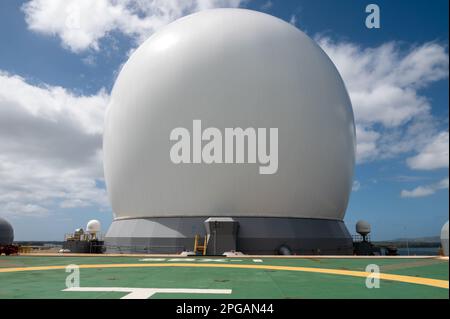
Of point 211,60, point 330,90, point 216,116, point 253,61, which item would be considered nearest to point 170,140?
point 216,116

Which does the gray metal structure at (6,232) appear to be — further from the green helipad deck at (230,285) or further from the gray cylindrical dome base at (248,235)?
the green helipad deck at (230,285)

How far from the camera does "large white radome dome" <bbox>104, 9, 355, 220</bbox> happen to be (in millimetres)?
26766

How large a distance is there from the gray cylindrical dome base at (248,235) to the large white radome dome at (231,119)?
64cm

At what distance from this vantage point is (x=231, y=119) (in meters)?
26.7

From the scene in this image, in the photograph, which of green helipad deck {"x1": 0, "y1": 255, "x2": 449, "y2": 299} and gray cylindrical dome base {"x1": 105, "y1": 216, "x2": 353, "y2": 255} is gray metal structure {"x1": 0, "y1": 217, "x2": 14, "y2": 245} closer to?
gray cylindrical dome base {"x1": 105, "y1": 216, "x2": 353, "y2": 255}

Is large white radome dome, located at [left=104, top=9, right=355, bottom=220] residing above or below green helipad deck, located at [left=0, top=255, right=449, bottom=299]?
above

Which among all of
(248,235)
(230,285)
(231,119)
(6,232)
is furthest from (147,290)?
(6,232)

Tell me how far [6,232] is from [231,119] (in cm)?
2965

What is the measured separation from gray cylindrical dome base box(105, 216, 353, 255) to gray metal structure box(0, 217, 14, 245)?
725 inches

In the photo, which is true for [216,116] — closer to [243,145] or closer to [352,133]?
[243,145]

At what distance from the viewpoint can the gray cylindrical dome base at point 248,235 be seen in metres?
26.5

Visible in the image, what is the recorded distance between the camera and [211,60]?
92.5ft

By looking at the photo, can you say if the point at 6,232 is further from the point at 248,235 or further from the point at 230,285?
the point at 230,285

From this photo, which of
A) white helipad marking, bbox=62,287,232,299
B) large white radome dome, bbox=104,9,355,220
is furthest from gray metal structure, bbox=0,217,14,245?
white helipad marking, bbox=62,287,232,299
